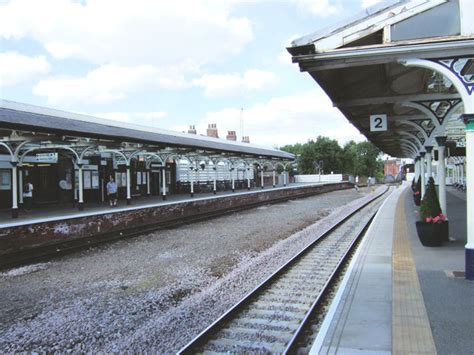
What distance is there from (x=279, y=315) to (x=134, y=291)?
279 centimetres

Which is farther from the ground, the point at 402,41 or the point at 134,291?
the point at 402,41

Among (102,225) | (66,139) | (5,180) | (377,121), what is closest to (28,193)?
(5,180)

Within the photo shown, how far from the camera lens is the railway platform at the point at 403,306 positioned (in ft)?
14.1

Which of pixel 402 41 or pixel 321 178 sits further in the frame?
pixel 321 178

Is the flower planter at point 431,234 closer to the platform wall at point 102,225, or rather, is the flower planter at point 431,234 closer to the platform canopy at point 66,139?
the platform wall at point 102,225

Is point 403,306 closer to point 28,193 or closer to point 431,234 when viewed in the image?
point 431,234

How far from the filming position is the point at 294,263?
378 inches

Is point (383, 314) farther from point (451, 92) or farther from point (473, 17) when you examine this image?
point (451, 92)

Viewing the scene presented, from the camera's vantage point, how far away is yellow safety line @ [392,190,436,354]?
4.23 metres

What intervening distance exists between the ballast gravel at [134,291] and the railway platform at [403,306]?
5.94 ft

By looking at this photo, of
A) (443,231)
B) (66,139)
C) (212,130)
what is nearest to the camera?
(443,231)

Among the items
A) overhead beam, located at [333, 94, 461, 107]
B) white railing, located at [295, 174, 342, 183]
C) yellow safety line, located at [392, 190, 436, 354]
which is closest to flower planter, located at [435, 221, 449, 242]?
yellow safety line, located at [392, 190, 436, 354]

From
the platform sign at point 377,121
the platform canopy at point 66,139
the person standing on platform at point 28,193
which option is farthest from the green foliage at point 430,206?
the person standing on platform at point 28,193

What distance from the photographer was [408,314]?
5176mm
